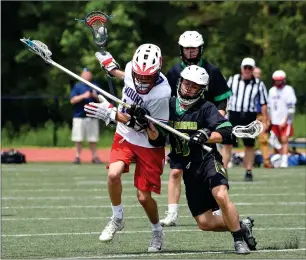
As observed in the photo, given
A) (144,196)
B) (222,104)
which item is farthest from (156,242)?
(222,104)

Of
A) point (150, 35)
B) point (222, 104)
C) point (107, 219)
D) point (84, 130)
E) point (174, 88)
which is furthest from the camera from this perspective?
point (150, 35)

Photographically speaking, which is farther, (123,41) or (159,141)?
(123,41)

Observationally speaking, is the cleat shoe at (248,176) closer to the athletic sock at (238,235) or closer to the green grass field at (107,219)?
the green grass field at (107,219)

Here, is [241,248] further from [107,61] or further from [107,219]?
[107,219]

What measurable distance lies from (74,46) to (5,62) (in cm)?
322

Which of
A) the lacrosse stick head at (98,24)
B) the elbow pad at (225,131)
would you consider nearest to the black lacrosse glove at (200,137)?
the elbow pad at (225,131)

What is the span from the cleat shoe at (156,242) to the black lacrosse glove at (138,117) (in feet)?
3.14

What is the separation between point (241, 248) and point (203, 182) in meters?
0.64

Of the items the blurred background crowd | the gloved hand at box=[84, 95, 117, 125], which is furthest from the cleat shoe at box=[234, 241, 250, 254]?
the blurred background crowd

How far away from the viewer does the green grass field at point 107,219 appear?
1026cm

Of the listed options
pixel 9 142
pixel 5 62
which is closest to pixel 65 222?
pixel 9 142

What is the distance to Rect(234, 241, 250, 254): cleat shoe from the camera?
1001 cm

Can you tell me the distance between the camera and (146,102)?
1025cm

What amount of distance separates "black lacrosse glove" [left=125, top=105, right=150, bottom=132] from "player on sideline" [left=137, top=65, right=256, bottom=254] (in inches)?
3.0
